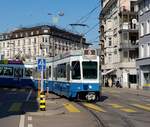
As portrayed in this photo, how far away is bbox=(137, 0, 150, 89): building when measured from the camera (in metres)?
65.4

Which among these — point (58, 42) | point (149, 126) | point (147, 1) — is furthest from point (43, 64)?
point (58, 42)

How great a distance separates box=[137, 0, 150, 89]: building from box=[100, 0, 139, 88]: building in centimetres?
1114

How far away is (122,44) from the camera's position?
85.7 metres

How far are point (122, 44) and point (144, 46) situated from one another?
18.7 metres

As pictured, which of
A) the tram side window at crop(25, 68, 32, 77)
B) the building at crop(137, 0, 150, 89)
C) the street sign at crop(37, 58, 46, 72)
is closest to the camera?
the street sign at crop(37, 58, 46, 72)

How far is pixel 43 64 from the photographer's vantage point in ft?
88.6

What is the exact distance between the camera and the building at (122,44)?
276 feet

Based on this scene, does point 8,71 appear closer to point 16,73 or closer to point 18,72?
point 16,73

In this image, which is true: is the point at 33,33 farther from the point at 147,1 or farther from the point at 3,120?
the point at 3,120

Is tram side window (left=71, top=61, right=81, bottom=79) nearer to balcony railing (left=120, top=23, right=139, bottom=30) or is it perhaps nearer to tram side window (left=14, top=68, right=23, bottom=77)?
tram side window (left=14, top=68, right=23, bottom=77)

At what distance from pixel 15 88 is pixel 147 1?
22348 millimetres

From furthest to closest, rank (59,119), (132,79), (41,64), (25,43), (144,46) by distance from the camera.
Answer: (25,43)
(132,79)
(144,46)
(41,64)
(59,119)

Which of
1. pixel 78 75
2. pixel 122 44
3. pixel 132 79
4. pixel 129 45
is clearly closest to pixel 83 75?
pixel 78 75

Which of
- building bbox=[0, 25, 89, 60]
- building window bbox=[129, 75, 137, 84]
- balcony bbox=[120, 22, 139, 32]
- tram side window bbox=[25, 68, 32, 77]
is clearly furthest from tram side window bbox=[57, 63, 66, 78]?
building bbox=[0, 25, 89, 60]
